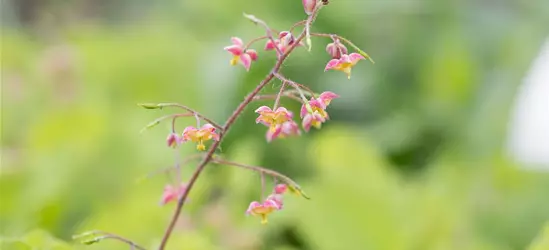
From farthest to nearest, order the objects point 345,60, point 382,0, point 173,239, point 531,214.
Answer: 1. point 382,0
2. point 531,214
3. point 173,239
4. point 345,60

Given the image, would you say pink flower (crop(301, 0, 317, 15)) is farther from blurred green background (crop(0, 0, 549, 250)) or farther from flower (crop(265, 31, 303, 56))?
blurred green background (crop(0, 0, 549, 250))

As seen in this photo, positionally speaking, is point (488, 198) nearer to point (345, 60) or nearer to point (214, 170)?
point (214, 170)

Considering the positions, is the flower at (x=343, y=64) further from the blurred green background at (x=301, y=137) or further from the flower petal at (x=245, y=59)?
the blurred green background at (x=301, y=137)

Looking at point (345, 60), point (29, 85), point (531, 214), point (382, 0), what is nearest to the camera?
point (345, 60)

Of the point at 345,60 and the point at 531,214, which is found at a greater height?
the point at 345,60

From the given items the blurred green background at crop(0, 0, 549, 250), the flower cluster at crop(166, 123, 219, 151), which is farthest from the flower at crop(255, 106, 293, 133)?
the blurred green background at crop(0, 0, 549, 250)

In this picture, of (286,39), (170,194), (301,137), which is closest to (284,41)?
(286,39)

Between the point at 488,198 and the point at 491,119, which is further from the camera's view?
the point at 491,119

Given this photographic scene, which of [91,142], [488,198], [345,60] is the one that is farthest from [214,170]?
[345,60]
